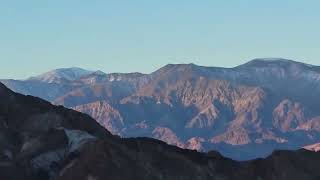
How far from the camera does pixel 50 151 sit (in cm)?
17088

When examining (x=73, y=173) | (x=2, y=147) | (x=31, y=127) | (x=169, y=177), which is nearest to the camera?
(x=73, y=173)

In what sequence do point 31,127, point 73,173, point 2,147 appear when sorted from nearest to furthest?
1. point 73,173
2. point 2,147
3. point 31,127

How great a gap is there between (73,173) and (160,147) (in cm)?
2928

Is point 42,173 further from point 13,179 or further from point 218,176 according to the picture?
point 218,176

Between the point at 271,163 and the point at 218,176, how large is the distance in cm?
1352

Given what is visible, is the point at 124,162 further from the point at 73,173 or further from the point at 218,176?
the point at 218,176

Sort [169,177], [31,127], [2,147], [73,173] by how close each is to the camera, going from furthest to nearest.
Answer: [31,127] < [2,147] < [169,177] < [73,173]

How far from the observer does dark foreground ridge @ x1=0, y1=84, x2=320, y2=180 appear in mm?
156625

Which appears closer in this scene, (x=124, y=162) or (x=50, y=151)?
(x=124, y=162)

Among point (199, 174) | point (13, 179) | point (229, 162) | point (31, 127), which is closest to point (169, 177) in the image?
point (199, 174)

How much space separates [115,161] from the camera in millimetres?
159000

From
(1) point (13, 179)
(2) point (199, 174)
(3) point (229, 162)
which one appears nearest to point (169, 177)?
(2) point (199, 174)

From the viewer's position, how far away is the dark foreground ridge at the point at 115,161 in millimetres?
156625

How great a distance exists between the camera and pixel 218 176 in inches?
6747
